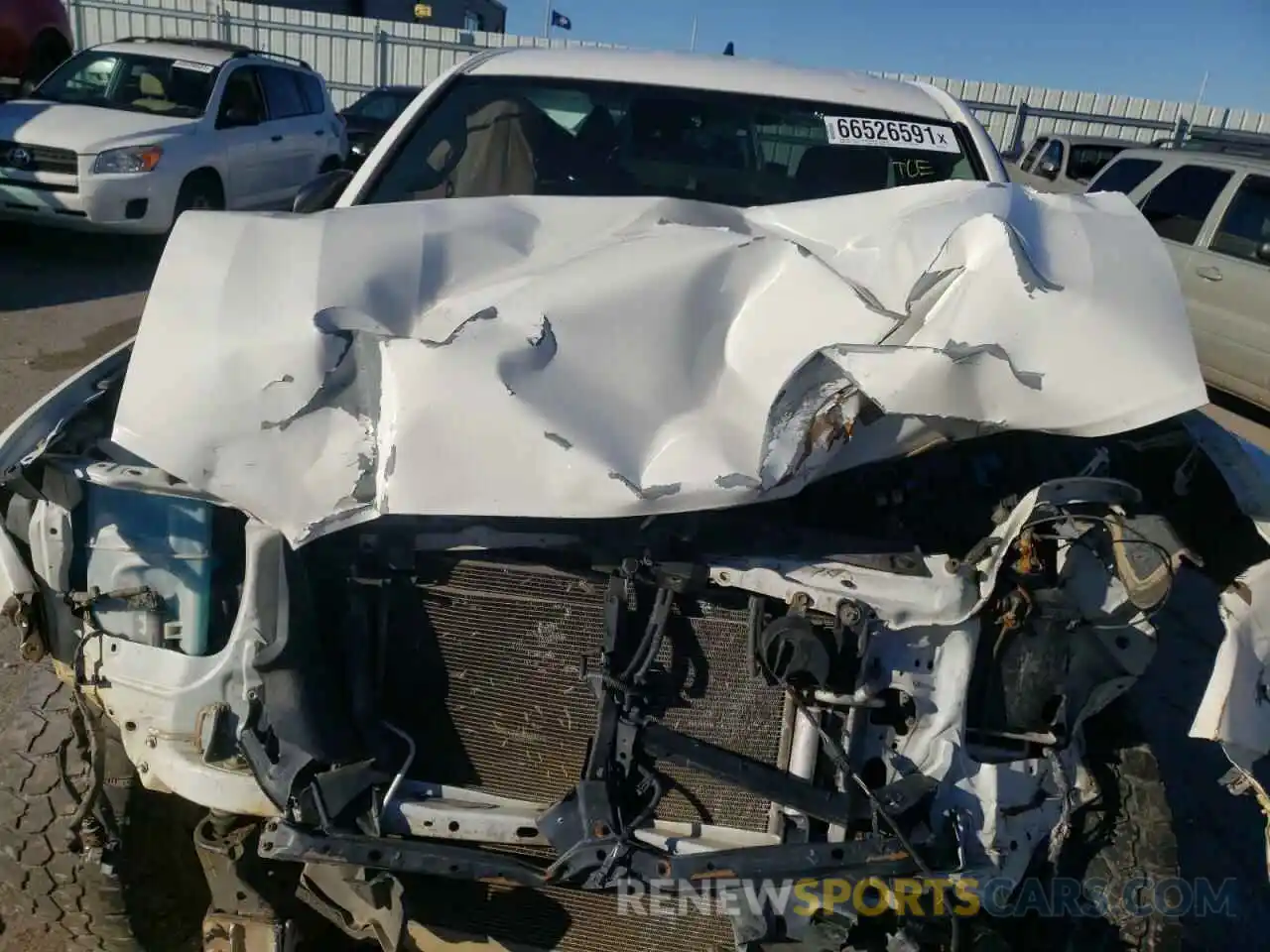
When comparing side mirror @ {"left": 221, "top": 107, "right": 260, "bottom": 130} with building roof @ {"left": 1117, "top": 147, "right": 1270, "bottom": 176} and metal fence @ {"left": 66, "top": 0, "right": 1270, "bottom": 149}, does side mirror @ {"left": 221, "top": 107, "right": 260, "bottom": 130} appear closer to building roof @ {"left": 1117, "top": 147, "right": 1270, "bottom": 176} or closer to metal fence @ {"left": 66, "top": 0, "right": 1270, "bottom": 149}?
building roof @ {"left": 1117, "top": 147, "right": 1270, "bottom": 176}

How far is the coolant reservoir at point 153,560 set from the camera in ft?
6.33

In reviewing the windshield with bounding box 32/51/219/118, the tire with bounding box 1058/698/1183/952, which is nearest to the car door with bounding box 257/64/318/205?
the windshield with bounding box 32/51/219/118

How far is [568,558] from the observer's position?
1.92 meters

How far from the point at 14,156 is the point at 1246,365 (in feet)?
28.9

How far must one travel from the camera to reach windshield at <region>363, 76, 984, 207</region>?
303 cm

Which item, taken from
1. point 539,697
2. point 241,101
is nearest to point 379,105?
point 241,101

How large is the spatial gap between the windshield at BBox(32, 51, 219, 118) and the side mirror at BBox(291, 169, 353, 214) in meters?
6.30

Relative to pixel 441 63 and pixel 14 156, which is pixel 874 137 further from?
pixel 441 63

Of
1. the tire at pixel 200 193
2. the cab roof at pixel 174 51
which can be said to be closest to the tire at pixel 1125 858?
the tire at pixel 200 193

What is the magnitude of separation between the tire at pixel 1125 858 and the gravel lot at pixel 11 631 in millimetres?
697

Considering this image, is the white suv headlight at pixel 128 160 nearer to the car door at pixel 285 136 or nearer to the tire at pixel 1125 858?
the car door at pixel 285 136

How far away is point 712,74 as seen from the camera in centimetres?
333

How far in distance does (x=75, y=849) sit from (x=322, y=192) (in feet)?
6.21

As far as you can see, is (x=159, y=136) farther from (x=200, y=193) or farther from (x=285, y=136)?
(x=285, y=136)
